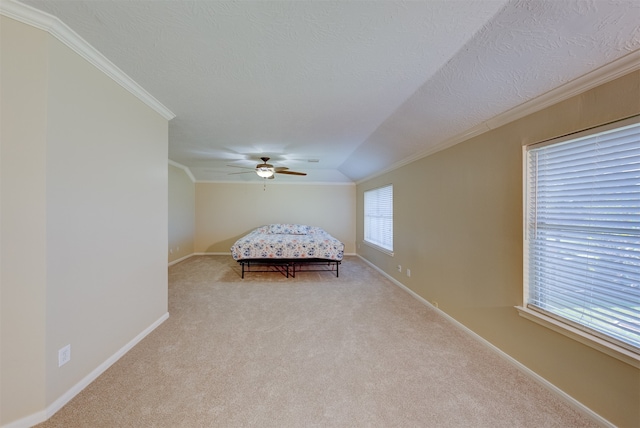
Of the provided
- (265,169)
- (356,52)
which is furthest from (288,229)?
(356,52)

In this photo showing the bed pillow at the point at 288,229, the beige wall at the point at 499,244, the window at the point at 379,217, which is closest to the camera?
the beige wall at the point at 499,244

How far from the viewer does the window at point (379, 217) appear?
14.7ft

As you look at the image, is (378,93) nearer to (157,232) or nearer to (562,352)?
(562,352)

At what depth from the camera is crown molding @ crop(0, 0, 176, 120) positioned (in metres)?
1.24

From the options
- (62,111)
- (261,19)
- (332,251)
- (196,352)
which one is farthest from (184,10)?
(332,251)

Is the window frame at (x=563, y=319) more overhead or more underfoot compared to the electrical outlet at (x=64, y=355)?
more overhead

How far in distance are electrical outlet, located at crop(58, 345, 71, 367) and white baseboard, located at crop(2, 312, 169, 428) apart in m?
0.20

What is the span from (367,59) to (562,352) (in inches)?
93.5

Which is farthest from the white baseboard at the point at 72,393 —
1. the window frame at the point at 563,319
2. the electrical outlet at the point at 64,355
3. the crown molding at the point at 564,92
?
the crown molding at the point at 564,92

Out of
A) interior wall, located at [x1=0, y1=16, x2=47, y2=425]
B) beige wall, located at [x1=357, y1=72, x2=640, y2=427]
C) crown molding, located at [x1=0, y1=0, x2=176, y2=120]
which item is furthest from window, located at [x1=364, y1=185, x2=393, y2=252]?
interior wall, located at [x1=0, y1=16, x2=47, y2=425]

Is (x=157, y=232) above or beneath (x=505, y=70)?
beneath

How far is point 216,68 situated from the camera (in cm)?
174

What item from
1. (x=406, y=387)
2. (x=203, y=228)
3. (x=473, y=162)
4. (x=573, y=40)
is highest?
(x=573, y=40)

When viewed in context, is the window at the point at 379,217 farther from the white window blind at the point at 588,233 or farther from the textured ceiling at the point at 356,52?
the white window blind at the point at 588,233
